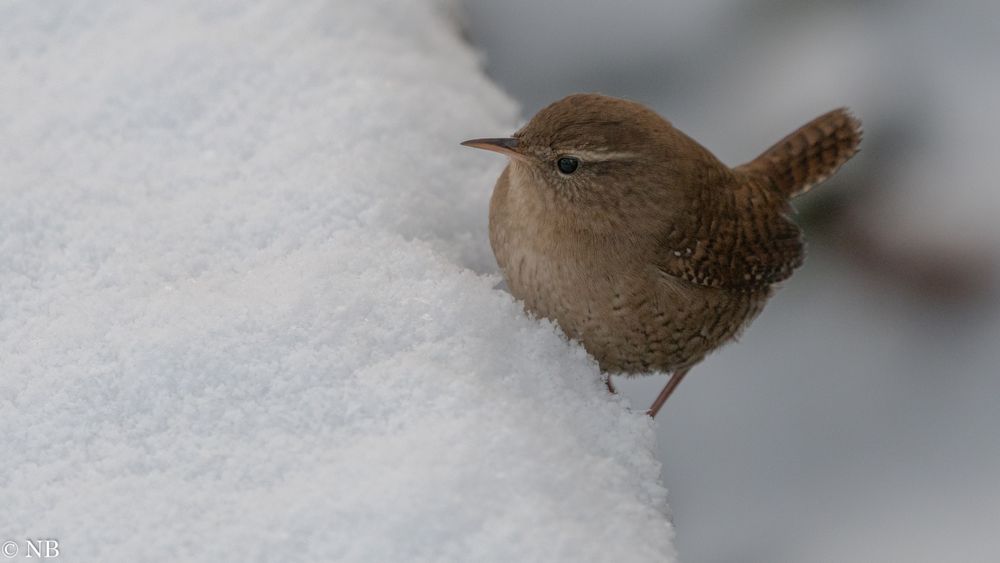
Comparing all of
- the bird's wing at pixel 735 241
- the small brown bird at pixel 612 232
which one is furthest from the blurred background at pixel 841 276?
the small brown bird at pixel 612 232

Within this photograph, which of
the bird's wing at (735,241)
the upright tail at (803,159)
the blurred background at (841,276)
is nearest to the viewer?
the bird's wing at (735,241)

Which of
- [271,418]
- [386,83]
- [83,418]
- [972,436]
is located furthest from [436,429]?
[972,436]

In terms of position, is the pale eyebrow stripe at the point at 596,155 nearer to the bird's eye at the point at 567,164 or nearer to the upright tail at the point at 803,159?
the bird's eye at the point at 567,164

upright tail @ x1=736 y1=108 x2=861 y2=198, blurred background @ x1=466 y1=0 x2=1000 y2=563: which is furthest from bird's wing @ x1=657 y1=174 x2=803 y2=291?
blurred background @ x1=466 y1=0 x2=1000 y2=563

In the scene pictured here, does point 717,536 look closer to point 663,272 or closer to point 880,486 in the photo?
point 880,486

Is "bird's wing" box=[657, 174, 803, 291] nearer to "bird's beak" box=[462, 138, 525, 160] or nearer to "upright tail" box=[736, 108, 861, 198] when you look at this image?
"upright tail" box=[736, 108, 861, 198]

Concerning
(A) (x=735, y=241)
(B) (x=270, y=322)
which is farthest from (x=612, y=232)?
(B) (x=270, y=322)

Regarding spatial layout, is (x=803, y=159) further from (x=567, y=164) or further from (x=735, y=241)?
(x=567, y=164)
